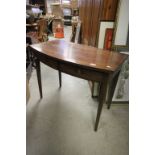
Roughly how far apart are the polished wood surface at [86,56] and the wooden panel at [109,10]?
417mm

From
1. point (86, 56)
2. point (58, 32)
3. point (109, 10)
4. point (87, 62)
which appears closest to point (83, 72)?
point (87, 62)

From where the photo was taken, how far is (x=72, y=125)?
5.57ft

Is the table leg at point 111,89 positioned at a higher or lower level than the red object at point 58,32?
lower

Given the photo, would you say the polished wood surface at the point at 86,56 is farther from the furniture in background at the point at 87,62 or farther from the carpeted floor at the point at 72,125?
the carpeted floor at the point at 72,125

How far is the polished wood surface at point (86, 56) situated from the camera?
1280 millimetres

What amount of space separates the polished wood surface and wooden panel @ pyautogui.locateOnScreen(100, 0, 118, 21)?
417mm

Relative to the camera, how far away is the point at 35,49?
65.2 inches

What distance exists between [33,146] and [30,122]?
336 millimetres

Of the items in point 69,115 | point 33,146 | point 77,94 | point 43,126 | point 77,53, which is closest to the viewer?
point 33,146

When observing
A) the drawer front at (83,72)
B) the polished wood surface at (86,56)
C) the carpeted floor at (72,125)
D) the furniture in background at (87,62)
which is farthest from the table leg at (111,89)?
the drawer front at (83,72)

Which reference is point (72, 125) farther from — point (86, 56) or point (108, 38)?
point (108, 38)

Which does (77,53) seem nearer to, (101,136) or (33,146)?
(101,136)

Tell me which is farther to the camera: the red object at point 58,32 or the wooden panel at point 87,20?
the red object at point 58,32
